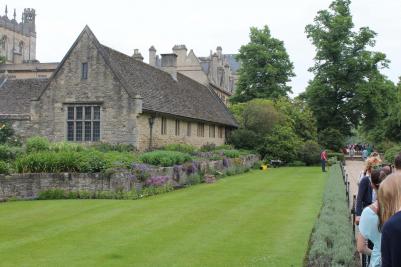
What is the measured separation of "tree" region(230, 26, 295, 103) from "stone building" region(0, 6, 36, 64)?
54.4 m

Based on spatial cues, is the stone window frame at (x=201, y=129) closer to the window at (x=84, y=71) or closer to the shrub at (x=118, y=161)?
the window at (x=84, y=71)

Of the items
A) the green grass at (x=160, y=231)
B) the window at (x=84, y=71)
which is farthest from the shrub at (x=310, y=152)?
the green grass at (x=160, y=231)

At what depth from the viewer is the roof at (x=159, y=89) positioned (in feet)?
95.4

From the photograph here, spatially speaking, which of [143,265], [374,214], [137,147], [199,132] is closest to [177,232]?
[143,265]

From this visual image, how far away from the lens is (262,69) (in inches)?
2307

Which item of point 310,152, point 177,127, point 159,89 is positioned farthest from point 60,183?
point 310,152

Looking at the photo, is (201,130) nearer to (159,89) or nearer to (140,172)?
(159,89)

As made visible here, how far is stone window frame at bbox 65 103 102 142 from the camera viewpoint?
29.1m

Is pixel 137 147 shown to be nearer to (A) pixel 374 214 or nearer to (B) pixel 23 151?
(B) pixel 23 151

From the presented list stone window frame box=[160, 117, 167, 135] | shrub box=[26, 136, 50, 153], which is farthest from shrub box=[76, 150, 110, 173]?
stone window frame box=[160, 117, 167, 135]

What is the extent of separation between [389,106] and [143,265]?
170 ft

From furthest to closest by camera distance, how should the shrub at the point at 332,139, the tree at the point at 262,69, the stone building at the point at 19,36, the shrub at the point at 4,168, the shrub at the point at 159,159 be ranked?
the stone building at the point at 19,36, the tree at the point at 262,69, the shrub at the point at 332,139, the shrub at the point at 159,159, the shrub at the point at 4,168

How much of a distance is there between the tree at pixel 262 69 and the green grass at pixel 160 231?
132ft

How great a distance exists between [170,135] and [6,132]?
31.7ft
